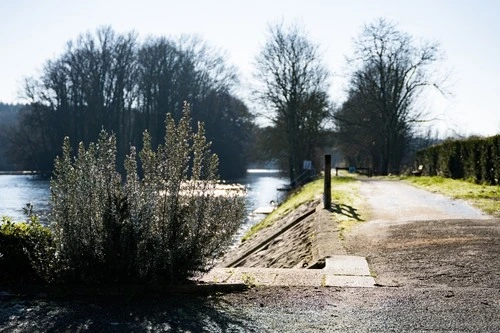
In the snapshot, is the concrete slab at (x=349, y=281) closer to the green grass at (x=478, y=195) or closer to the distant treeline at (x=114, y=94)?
the green grass at (x=478, y=195)

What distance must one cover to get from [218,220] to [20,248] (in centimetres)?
235

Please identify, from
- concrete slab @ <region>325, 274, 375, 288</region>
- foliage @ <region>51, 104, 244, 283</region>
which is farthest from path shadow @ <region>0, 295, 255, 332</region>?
concrete slab @ <region>325, 274, 375, 288</region>

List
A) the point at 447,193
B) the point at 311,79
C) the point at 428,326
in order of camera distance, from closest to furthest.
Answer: the point at 428,326 → the point at 447,193 → the point at 311,79

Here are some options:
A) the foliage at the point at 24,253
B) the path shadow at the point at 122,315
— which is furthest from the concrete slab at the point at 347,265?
the foliage at the point at 24,253

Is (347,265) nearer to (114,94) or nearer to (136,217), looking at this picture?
(136,217)

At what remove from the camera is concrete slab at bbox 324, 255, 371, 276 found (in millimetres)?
7430

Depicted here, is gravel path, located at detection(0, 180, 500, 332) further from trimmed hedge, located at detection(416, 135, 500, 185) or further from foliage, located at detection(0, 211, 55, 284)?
trimmed hedge, located at detection(416, 135, 500, 185)

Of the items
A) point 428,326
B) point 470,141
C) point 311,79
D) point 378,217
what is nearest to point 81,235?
point 428,326

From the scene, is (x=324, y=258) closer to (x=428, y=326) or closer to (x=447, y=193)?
(x=428, y=326)

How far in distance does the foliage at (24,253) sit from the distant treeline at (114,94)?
61.1 metres

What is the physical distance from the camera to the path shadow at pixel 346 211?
1386 cm

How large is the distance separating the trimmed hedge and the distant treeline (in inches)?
1553

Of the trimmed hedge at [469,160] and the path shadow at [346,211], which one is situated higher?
the trimmed hedge at [469,160]

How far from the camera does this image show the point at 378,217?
542 inches
